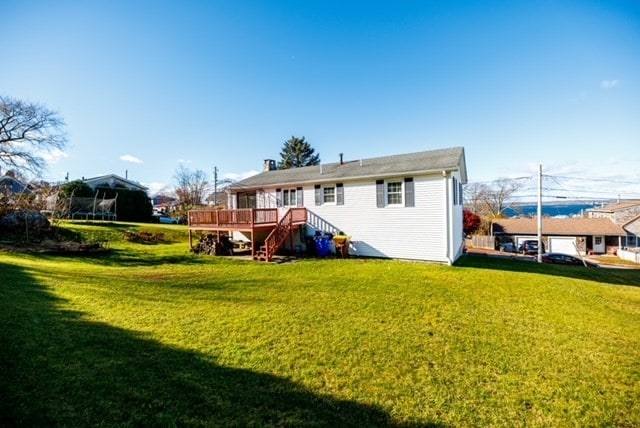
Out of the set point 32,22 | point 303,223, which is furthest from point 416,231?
point 32,22

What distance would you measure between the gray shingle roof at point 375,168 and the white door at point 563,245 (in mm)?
31923

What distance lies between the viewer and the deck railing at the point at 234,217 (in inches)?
540

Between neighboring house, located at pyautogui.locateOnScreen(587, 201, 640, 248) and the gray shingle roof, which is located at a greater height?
the gray shingle roof

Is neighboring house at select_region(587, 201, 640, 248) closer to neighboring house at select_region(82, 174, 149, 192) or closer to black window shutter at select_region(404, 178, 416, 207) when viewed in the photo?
black window shutter at select_region(404, 178, 416, 207)

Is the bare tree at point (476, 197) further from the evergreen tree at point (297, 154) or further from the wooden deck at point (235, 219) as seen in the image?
the wooden deck at point (235, 219)

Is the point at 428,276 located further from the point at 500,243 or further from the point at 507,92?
the point at 500,243

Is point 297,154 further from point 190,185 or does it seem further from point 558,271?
point 558,271

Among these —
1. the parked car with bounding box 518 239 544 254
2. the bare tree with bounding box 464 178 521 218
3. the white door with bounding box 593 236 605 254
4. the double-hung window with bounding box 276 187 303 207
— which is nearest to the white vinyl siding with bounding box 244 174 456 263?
the double-hung window with bounding box 276 187 303 207

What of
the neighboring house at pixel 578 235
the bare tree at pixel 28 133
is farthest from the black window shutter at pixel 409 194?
the neighboring house at pixel 578 235

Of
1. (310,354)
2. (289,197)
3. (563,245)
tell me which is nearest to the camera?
(310,354)

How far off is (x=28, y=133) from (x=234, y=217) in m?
17.4

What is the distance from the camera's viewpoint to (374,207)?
13492 mm

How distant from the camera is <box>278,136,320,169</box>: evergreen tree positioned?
1875 inches

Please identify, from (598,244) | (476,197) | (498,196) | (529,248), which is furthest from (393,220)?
(498,196)
